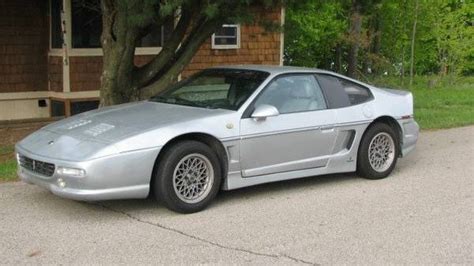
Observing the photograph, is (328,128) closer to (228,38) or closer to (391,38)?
(228,38)

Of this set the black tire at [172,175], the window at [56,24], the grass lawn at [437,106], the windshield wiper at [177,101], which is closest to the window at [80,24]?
the window at [56,24]

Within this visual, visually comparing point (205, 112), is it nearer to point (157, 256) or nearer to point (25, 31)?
point (157, 256)

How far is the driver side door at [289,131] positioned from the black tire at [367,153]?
52cm

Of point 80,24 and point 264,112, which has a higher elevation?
point 80,24

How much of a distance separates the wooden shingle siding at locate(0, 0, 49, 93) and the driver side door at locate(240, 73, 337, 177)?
799cm

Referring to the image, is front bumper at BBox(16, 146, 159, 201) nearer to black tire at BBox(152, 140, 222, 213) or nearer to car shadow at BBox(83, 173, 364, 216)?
black tire at BBox(152, 140, 222, 213)

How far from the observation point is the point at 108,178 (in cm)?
577

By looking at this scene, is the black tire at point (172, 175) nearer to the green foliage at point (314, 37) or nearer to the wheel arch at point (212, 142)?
the wheel arch at point (212, 142)

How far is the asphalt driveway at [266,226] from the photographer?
201 inches

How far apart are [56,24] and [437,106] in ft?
28.6

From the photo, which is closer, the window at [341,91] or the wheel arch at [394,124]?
the window at [341,91]

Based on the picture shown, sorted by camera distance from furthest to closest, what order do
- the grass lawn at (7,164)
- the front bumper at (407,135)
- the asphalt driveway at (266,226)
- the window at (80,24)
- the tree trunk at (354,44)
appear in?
the tree trunk at (354,44)
the window at (80,24)
the front bumper at (407,135)
the grass lawn at (7,164)
the asphalt driveway at (266,226)

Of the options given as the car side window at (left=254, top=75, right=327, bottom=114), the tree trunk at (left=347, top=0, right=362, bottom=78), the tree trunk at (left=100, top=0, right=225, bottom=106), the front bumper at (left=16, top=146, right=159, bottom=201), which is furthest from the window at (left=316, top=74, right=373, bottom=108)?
the tree trunk at (left=347, top=0, right=362, bottom=78)

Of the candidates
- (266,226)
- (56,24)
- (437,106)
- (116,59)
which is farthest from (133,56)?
(437,106)
